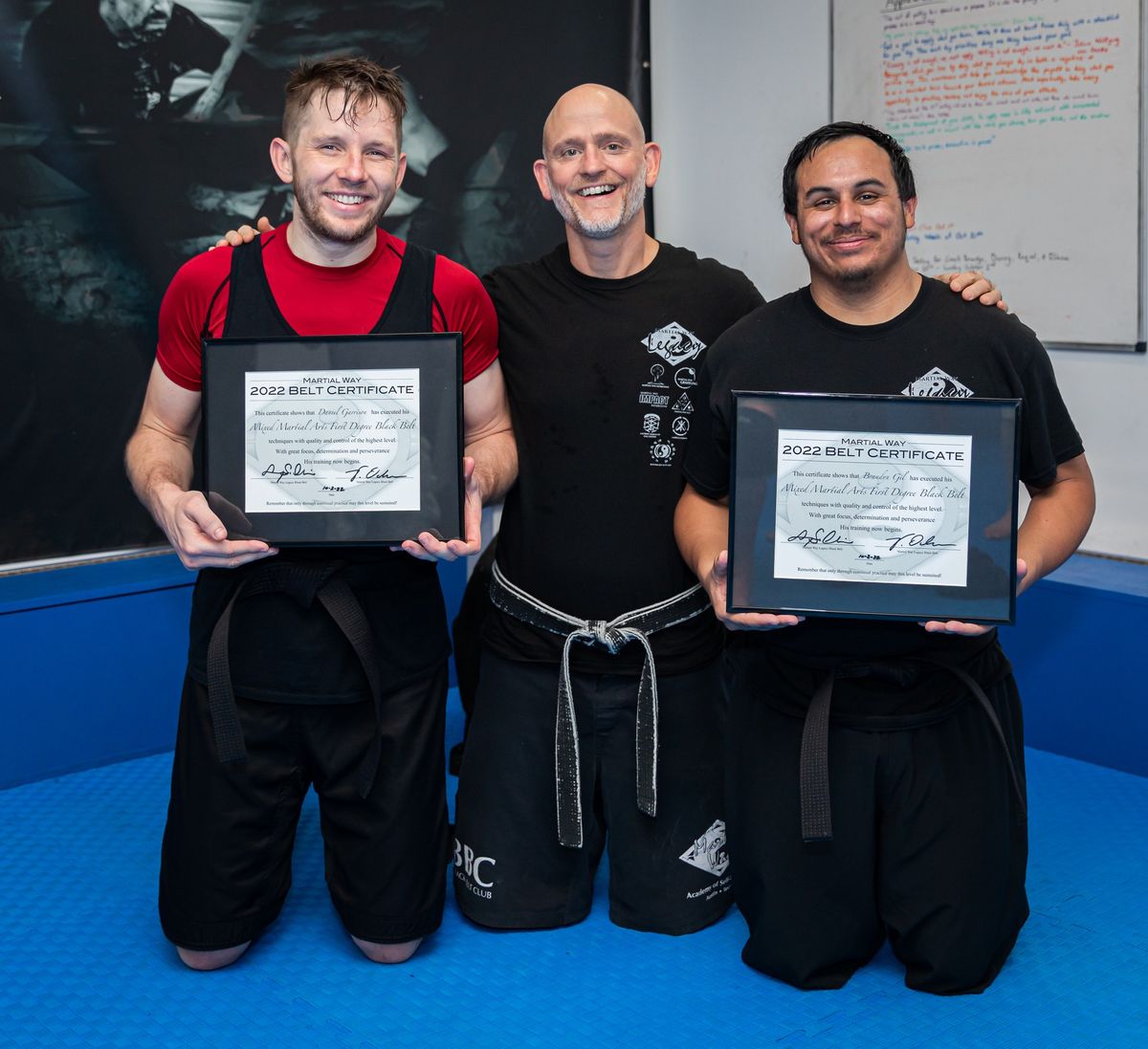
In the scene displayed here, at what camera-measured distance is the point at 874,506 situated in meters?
2.06

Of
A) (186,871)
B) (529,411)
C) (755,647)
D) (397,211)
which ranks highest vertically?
(397,211)

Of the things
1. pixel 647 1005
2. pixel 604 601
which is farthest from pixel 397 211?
pixel 647 1005

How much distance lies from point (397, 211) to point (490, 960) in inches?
97.1

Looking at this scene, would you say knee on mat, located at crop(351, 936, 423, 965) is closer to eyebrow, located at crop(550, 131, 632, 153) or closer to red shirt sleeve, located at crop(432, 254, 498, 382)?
red shirt sleeve, located at crop(432, 254, 498, 382)

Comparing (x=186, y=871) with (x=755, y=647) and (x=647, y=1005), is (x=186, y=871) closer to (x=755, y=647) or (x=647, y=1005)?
(x=647, y=1005)

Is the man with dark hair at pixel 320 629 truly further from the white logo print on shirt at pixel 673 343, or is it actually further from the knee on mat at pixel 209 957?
the white logo print on shirt at pixel 673 343

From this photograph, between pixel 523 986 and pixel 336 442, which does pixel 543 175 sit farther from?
pixel 523 986

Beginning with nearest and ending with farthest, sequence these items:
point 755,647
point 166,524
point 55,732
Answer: point 166,524 → point 755,647 → point 55,732

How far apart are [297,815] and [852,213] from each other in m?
1.49

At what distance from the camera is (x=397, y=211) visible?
4.07 metres

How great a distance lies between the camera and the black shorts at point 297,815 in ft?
7.66

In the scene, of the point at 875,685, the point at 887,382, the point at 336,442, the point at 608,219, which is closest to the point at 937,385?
the point at 887,382

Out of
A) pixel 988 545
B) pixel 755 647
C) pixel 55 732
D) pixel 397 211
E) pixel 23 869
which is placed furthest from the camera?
pixel 397 211

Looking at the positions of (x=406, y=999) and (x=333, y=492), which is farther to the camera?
(x=406, y=999)
